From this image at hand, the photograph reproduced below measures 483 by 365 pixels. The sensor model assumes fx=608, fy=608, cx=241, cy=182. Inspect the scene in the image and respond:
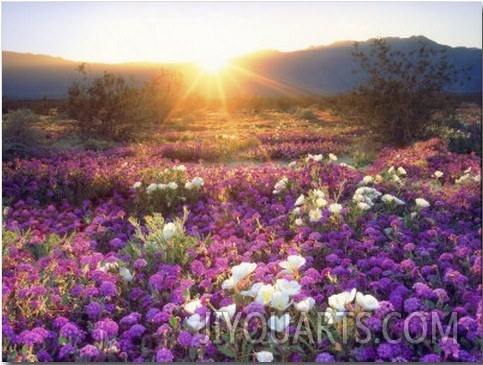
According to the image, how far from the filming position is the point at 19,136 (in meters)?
9.90

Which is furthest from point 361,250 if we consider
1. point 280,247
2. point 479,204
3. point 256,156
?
point 256,156

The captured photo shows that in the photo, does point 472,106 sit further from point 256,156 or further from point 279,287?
point 279,287

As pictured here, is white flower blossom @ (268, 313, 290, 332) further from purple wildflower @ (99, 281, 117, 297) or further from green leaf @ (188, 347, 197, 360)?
purple wildflower @ (99, 281, 117, 297)

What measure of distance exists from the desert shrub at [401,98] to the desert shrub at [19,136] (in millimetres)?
6809

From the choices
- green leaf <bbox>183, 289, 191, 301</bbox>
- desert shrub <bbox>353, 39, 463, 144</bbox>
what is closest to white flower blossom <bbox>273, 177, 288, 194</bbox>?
green leaf <bbox>183, 289, 191, 301</bbox>

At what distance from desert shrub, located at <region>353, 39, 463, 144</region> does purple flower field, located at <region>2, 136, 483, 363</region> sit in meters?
5.93

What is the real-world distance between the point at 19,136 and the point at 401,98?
7.83 meters

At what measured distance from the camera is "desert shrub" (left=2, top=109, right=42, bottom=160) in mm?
8602

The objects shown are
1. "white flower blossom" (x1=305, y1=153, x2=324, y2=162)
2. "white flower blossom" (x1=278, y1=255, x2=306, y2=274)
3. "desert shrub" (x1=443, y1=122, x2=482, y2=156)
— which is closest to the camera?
"white flower blossom" (x1=278, y1=255, x2=306, y2=274)

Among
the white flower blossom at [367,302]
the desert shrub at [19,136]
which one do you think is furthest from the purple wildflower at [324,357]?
the desert shrub at [19,136]

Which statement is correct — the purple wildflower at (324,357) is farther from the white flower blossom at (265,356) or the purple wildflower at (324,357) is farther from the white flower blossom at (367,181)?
the white flower blossom at (367,181)

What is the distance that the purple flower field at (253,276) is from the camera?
318 centimetres

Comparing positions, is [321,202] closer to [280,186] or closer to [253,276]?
[280,186]

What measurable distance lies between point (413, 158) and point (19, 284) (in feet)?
24.2
